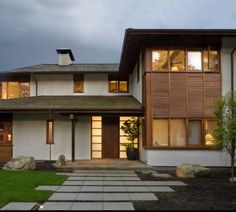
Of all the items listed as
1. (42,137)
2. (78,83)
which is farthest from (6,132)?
(78,83)

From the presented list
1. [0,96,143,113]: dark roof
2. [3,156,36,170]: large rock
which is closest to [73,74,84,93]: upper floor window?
[0,96,143,113]: dark roof

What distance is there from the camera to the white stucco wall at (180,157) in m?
18.8

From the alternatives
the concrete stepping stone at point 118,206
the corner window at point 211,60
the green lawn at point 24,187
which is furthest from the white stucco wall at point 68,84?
the concrete stepping stone at point 118,206

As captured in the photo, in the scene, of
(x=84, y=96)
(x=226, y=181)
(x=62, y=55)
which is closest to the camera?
(x=226, y=181)

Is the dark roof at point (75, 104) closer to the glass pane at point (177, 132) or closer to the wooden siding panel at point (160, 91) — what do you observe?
the wooden siding panel at point (160, 91)

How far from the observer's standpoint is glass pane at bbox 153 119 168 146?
18891 millimetres

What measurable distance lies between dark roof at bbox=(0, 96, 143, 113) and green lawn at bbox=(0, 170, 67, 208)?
6543 millimetres

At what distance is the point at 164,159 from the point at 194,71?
420 centimetres

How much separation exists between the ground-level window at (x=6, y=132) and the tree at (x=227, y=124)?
1320 cm

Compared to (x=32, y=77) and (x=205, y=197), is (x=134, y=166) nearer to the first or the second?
(x=205, y=197)

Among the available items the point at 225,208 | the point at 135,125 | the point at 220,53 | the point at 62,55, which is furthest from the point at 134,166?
the point at 62,55

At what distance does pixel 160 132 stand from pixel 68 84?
9.19m

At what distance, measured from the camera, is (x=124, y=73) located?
26391 millimetres

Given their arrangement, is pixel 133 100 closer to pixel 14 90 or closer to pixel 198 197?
pixel 14 90
